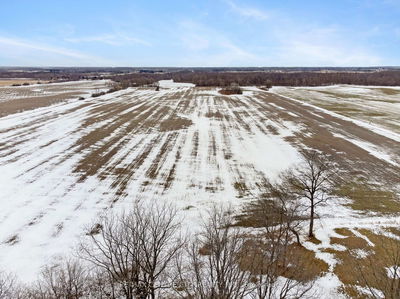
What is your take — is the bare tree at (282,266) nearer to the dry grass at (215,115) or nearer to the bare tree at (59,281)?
the bare tree at (59,281)

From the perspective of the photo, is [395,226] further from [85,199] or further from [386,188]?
[85,199]

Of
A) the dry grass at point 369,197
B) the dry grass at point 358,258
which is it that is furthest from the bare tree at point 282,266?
the dry grass at point 369,197

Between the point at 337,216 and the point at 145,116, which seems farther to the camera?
the point at 145,116

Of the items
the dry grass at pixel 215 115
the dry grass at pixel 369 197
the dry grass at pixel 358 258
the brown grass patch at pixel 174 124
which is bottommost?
the dry grass at pixel 358 258

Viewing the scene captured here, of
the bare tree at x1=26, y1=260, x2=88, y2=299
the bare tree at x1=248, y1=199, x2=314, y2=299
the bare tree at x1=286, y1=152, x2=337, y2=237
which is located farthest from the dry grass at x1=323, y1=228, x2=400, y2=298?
the bare tree at x1=26, y1=260, x2=88, y2=299

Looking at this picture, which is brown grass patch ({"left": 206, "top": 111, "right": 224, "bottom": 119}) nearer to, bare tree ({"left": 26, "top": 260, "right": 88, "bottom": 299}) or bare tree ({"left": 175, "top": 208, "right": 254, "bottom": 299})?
bare tree ({"left": 175, "top": 208, "right": 254, "bottom": 299})

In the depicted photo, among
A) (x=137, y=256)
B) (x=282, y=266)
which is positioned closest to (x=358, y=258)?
(x=282, y=266)

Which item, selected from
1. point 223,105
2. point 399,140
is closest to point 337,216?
point 399,140

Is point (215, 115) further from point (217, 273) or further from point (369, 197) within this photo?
point (217, 273)
